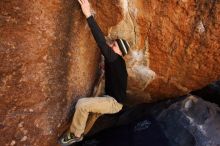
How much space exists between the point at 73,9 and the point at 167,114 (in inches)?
97.9

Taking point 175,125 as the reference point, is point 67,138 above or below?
above

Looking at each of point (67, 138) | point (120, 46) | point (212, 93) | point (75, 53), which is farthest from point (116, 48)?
point (212, 93)

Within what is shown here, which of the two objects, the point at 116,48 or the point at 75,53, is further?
the point at 75,53

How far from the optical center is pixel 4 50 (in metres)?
3.86

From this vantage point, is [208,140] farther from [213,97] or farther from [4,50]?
[4,50]

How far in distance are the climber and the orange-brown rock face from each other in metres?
0.17

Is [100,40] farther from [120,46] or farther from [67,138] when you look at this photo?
[67,138]

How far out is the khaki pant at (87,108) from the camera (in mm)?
4387

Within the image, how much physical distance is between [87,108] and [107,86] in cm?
47

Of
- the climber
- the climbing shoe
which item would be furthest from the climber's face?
the climbing shoe

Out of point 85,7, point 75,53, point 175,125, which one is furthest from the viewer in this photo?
point 175,125

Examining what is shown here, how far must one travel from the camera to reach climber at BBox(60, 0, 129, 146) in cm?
421

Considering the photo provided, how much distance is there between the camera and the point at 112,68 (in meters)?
4.34

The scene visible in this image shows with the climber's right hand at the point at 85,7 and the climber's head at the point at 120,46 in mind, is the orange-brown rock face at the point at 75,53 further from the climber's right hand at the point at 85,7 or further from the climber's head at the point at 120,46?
the climber's head at the point at 120,46
